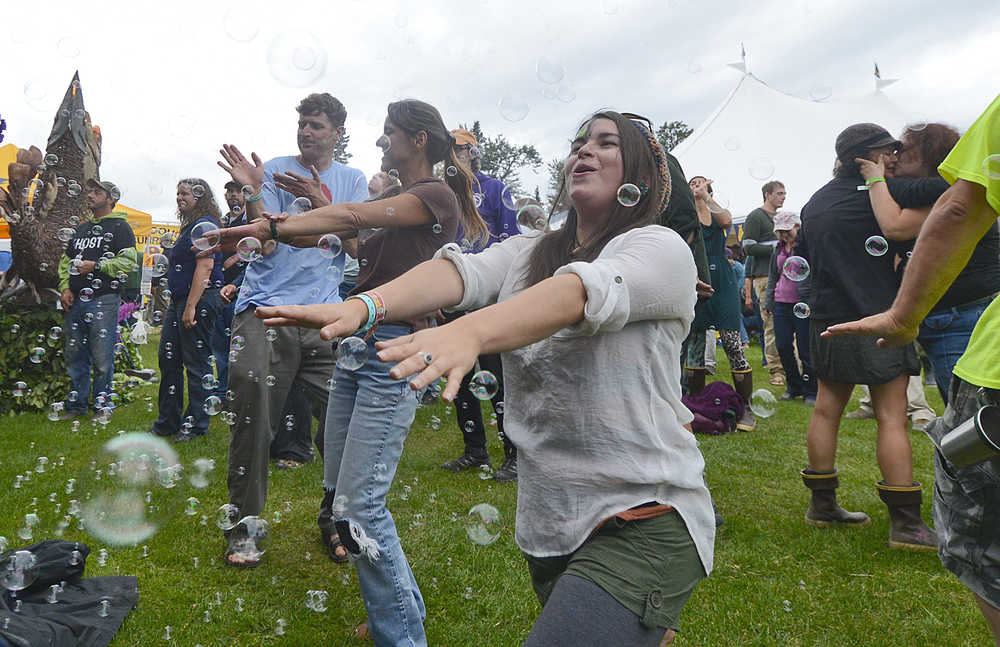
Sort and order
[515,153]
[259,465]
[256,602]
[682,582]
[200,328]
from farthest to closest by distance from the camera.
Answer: [515,153]
[200,328]
[259,465]
[256,602]
[682,582]

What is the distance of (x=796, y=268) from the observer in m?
3.82

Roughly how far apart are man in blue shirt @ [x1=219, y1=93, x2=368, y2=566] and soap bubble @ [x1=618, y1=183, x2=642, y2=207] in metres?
1.77

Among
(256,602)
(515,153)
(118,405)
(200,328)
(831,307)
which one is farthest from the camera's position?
(515,153)

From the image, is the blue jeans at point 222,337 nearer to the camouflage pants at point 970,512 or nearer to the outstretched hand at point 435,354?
the outstretched hand at point 435,354

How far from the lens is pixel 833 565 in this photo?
3193 mm

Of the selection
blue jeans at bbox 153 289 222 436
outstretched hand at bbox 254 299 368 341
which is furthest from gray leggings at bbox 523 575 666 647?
blue jeans at bbox 153 289 222 436

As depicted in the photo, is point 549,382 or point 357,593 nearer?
point 549,382

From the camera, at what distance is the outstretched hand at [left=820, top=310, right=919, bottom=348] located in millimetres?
1844

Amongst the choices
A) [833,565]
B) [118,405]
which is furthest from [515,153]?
[833,565]

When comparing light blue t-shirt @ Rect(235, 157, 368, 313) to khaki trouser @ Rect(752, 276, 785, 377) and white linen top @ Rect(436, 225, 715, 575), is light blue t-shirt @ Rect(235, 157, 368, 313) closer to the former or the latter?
white linen top @ Rect(436, 225, 715, 575)

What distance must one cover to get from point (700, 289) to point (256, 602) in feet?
9.12

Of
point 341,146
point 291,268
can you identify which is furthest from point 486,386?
point 341,146

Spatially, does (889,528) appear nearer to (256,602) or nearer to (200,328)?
(256,602)

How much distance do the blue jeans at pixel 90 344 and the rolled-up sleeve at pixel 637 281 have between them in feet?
20.8
